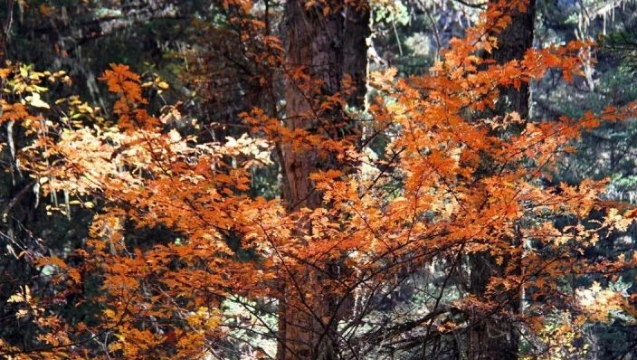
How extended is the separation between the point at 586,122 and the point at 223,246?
6.63ft

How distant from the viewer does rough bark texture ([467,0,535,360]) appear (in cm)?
478

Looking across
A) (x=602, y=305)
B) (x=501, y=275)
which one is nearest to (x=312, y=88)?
(x=501, y=275)

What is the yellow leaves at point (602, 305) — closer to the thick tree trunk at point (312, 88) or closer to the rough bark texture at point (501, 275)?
the rough bark texture at point (501, 275)

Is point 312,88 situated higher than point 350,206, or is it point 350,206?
point 312,88

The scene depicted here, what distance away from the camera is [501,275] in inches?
210

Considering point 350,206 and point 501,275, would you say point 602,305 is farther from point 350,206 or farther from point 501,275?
point 350,206

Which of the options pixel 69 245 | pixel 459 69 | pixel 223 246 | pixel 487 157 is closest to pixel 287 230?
pixel 223 246

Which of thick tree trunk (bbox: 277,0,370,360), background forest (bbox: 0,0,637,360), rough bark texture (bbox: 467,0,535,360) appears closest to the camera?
background forest (bbox: 0,0,637,360)

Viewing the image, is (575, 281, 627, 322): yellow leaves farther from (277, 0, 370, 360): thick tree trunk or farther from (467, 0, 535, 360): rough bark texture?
(277, 0, 370, 360): thick tree trunk

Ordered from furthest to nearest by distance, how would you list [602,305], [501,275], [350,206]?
[501,275] → [602,305] → [350,206]

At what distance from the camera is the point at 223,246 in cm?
416

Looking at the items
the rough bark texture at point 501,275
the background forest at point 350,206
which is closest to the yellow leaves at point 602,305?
the background forest at point 350,206

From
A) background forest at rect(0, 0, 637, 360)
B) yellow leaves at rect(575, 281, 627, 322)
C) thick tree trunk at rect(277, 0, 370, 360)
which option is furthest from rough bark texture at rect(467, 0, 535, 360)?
thick tree trunk at rect(277, 0, 370, 360)

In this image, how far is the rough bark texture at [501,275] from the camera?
4.78 meters
